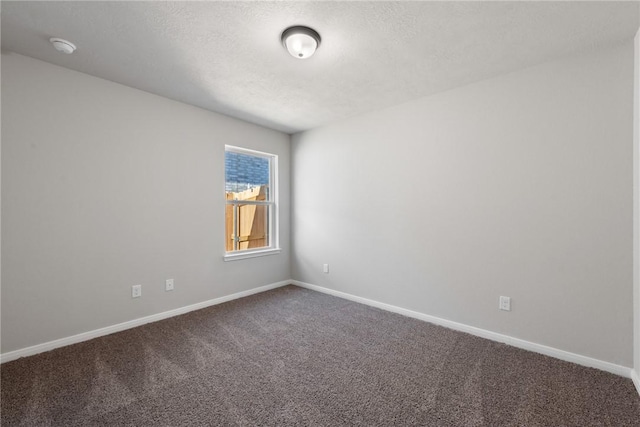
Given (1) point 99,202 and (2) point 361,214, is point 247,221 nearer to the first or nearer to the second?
(2) point 361,214

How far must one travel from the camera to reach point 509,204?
2.41 meters

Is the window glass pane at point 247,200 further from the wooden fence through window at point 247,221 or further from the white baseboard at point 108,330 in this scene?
the white baseboard at point 108,330

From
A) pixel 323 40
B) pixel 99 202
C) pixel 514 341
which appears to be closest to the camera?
pixel 323 40

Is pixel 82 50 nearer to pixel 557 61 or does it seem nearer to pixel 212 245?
pixel 212 245

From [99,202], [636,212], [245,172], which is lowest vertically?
[636,212]

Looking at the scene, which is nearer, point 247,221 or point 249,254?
point 249,254

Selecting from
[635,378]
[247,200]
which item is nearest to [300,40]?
[247,200]

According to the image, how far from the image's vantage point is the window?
366 cm

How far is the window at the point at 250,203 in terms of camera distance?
3.66 m

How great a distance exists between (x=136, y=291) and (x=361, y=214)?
2.54 meters

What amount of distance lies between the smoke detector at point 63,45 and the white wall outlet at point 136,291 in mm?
2038

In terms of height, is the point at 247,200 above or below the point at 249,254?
above

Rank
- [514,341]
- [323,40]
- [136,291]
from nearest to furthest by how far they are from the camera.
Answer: [323,40]
[514,341]
[136,291]

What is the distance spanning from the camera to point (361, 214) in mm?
3453
